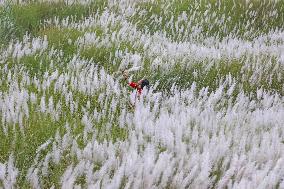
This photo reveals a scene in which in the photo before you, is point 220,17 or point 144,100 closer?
point 144,100

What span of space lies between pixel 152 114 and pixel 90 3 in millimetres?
5705

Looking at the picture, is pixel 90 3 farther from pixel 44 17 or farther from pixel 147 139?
pixel 147 139

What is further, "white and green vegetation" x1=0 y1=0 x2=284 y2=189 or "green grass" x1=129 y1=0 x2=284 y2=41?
"green grass" x1=129 y1=0 x2=284 y2=41

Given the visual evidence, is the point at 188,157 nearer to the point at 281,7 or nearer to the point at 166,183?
the point at 166,183

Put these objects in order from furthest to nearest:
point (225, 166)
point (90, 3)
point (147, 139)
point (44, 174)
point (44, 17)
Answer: point (90, 3) < point (44, 17) < point (147, 139) < point (225, 166) < point (44, 174)

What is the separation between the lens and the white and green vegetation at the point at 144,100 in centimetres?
325

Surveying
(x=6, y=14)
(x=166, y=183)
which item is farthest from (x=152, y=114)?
(x=6, y=14)

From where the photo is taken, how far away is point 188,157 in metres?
3.63

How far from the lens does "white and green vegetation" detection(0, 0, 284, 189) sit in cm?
325

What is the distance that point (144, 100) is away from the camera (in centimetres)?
511

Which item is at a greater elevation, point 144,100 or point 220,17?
point 220,17

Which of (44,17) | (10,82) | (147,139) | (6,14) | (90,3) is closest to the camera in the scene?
(147,139)

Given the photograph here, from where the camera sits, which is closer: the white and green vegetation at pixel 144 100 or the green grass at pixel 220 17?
the white and green vegetation at pixel 144 100

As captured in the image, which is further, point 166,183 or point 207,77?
point 207,77
